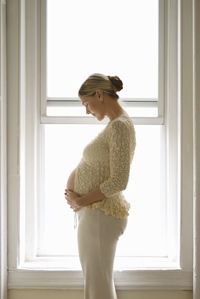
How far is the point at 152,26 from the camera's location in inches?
103

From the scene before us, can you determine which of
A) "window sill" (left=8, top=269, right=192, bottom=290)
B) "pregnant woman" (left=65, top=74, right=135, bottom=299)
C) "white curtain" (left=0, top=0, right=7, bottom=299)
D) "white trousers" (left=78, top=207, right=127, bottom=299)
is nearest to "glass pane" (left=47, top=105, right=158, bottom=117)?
"white curtain" (left=0, top=0, right=7, bottom=299)

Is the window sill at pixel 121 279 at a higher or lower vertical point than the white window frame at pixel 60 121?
lower

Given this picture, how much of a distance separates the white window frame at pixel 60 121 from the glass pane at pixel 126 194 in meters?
0.09

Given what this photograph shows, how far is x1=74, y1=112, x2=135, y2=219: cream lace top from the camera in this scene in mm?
2051

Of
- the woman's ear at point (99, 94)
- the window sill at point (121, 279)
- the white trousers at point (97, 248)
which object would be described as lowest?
the window sill at point (121, 279)

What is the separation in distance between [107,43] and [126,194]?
0.82m

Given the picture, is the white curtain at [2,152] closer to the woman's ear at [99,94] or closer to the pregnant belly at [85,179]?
the pregnant belly at [85,179]

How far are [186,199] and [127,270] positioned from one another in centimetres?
46

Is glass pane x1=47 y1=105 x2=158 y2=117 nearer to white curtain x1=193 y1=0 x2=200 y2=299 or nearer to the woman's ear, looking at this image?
white curtain x1=193 y1=0 x2=200 y2=299

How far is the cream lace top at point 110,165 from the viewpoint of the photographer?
2.05m

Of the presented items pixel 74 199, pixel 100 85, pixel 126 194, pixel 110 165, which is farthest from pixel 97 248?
pixel 100 85

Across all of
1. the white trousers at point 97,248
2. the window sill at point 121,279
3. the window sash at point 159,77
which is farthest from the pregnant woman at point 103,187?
the window sash at point 159,77

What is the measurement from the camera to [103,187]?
2.08m

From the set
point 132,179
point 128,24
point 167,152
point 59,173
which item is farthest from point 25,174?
point 128,24
